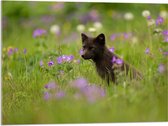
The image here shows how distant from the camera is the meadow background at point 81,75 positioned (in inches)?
216

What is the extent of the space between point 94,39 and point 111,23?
5.66ft

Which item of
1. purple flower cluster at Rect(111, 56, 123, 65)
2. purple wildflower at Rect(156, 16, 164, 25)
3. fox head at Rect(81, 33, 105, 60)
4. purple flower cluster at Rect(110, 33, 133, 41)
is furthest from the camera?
purple flower cluster at Rect(110, 33, 133, 41)

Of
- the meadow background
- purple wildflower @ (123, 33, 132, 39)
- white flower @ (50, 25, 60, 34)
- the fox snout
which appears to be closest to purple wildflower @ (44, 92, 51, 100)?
the meadow background

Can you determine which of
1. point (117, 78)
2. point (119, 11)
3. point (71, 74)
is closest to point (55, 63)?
point (71, 74)

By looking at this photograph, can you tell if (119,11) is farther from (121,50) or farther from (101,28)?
(121,50)

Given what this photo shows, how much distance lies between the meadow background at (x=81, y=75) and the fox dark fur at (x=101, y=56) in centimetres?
9

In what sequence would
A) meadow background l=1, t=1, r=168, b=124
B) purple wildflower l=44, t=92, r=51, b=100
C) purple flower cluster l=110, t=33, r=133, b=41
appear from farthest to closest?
purple flower cluster l=110, t=33, r=133, b=41, purple wildflower l=44, t=92, r=51, b=100, meadow background l=1, t=1, r=168, b=124

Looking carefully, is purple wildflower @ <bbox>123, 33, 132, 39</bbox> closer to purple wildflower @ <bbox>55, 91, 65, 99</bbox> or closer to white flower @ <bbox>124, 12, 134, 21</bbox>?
white flower @ <bbox>124, 12, 134, 21</bbox>

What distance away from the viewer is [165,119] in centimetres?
577

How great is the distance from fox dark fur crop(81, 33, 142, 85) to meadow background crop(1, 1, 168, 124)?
92 mm

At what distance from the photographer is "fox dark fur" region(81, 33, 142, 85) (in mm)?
5914

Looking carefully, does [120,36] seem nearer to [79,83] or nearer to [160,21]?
[160,21]

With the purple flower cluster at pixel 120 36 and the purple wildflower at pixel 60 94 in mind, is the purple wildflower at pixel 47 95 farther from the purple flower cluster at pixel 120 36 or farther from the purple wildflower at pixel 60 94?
the purple flower cluster at pixel 120 36

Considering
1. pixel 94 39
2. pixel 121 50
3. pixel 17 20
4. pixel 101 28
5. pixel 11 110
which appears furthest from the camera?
pixel 17 20
